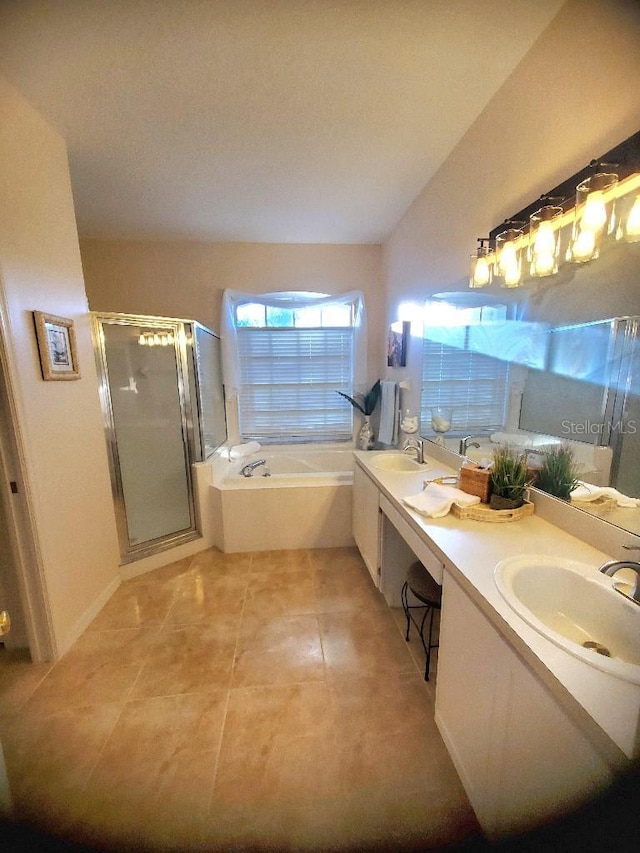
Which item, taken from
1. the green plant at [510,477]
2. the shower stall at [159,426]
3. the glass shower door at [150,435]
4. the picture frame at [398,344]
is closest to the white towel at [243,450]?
the shower stall at [159,426]

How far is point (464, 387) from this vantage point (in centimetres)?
195

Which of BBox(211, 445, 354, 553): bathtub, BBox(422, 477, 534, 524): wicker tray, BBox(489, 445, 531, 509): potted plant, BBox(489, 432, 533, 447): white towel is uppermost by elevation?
BBox(489, 432, 533, 447): white towel

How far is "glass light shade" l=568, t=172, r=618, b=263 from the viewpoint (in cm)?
99

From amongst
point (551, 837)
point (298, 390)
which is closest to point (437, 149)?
point (298, 390)

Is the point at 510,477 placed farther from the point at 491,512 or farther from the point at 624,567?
the point at 624,567

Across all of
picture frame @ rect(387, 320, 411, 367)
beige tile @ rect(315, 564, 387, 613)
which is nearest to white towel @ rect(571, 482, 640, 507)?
beige tile @ rect(315, 564, 387, 613)

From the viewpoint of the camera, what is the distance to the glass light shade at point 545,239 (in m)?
1.18

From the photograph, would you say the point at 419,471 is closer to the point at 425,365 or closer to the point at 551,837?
the point at 425,365

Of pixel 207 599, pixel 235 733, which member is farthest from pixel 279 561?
pixel 235 733

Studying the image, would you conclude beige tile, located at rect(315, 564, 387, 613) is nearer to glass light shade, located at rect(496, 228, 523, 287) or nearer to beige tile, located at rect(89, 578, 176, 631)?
beige tile, located at rect(89, 578, 176, 631)

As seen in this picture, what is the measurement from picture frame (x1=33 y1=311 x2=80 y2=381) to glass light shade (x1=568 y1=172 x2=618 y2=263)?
2.27 metres

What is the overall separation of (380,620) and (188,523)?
5.60 ft

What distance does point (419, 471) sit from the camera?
6.54ft

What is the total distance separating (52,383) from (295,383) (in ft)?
7.28
